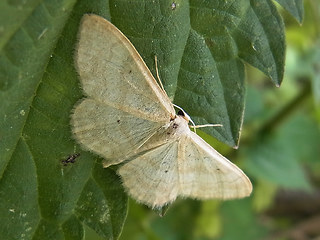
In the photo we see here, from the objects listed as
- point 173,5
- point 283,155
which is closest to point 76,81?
point 173,5

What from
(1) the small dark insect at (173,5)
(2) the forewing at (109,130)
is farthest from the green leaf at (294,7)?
(2) the forewing at (109,130)

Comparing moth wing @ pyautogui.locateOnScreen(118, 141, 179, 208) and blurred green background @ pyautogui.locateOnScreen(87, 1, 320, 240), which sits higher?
moth wing @ pyautogui.locateOnScreen(118, 141, 179, 208)

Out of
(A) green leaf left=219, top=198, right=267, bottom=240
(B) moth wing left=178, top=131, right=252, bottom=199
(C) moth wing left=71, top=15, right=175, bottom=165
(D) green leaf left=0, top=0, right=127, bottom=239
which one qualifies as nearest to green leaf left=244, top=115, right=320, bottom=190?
(A) green leaf left=219, top=198, right=267, bottom=240

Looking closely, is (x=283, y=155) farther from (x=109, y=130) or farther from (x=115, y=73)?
(x=115, y=73)

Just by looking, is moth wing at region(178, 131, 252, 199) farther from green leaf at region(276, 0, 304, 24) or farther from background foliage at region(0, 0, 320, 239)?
green leaf at region(276, 0, 304, 24)

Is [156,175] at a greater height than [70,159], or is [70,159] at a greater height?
[70,159]

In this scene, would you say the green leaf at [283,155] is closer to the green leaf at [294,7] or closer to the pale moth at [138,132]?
the pale moth at [138,132]
